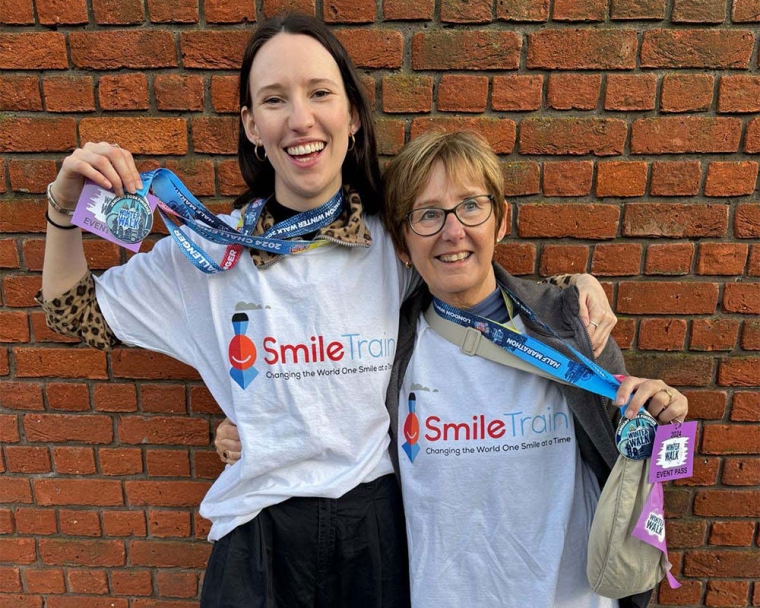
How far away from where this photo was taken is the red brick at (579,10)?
1836 mm

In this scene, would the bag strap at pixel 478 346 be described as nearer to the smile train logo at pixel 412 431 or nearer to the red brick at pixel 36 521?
the smile train logo at pixel 412 431

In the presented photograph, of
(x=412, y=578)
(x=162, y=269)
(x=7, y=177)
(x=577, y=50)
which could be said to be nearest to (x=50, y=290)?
(x=162, y=269)

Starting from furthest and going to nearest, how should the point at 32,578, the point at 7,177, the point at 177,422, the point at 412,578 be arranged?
the point at 32,578, the point at 177,422, the point at 7,177, the point at 412,578

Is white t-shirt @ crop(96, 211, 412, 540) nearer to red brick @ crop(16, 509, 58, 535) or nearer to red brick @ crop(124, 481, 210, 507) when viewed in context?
red brick @ crop(124, 481, 210, 507)

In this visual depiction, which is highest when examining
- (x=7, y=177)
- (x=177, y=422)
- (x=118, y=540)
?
(x=7, y=177)

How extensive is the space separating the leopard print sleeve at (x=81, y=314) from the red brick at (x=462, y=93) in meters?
1.26

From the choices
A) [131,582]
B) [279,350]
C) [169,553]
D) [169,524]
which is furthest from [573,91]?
[131,582]

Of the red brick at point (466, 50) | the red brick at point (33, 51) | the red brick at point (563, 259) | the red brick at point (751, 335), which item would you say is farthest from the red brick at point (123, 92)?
the red brick at point (751, 335)

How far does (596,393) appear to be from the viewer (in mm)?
1463

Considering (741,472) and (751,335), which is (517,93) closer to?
(751,335)

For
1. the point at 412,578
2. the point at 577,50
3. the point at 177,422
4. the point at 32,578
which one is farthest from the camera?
the point at 32,578

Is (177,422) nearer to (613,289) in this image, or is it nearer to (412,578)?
(412,578)

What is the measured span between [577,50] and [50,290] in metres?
1.78

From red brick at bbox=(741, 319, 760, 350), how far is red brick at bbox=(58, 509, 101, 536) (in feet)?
8.56
